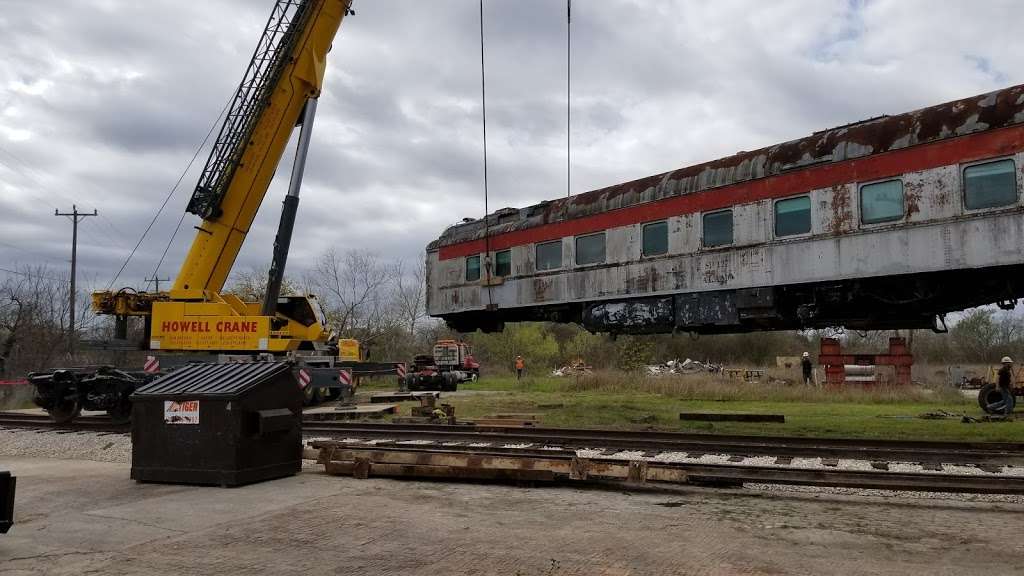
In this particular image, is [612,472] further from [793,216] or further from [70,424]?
[70,424]

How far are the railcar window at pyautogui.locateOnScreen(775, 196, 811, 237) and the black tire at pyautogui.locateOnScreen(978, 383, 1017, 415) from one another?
9304 millimetres

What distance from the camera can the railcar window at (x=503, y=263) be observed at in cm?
1262

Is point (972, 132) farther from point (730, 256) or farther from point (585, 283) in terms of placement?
point (585, 283)

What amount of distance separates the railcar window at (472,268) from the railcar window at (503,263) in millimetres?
505

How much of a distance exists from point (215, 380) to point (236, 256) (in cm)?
819

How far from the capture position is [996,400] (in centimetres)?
1574

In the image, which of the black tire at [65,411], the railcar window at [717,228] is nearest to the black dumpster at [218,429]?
the railcar window at [717,228]

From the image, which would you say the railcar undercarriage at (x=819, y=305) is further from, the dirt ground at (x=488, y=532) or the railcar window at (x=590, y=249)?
the dirt ground at (x=488, y=532)

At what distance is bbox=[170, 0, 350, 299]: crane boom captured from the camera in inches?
577

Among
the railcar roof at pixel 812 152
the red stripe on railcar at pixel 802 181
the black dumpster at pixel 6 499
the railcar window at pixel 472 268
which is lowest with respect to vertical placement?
the black dumpster at pixel 6 499

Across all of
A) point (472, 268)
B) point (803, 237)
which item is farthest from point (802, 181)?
point (472, 268)

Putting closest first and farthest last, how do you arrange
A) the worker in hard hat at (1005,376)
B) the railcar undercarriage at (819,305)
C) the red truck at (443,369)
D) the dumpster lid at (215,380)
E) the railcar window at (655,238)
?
the dumpster lid at (215,380)
the railcar undercarriage at (819,305)
the railcar window at (655,238)
the worker in hard hat at (1005,376)
the red truck at (443,369)

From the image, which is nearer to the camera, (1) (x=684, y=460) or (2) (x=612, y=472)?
(2) (x=612, y=472)

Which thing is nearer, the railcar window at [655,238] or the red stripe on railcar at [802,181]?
the red stripe on railcar at [802,181]
